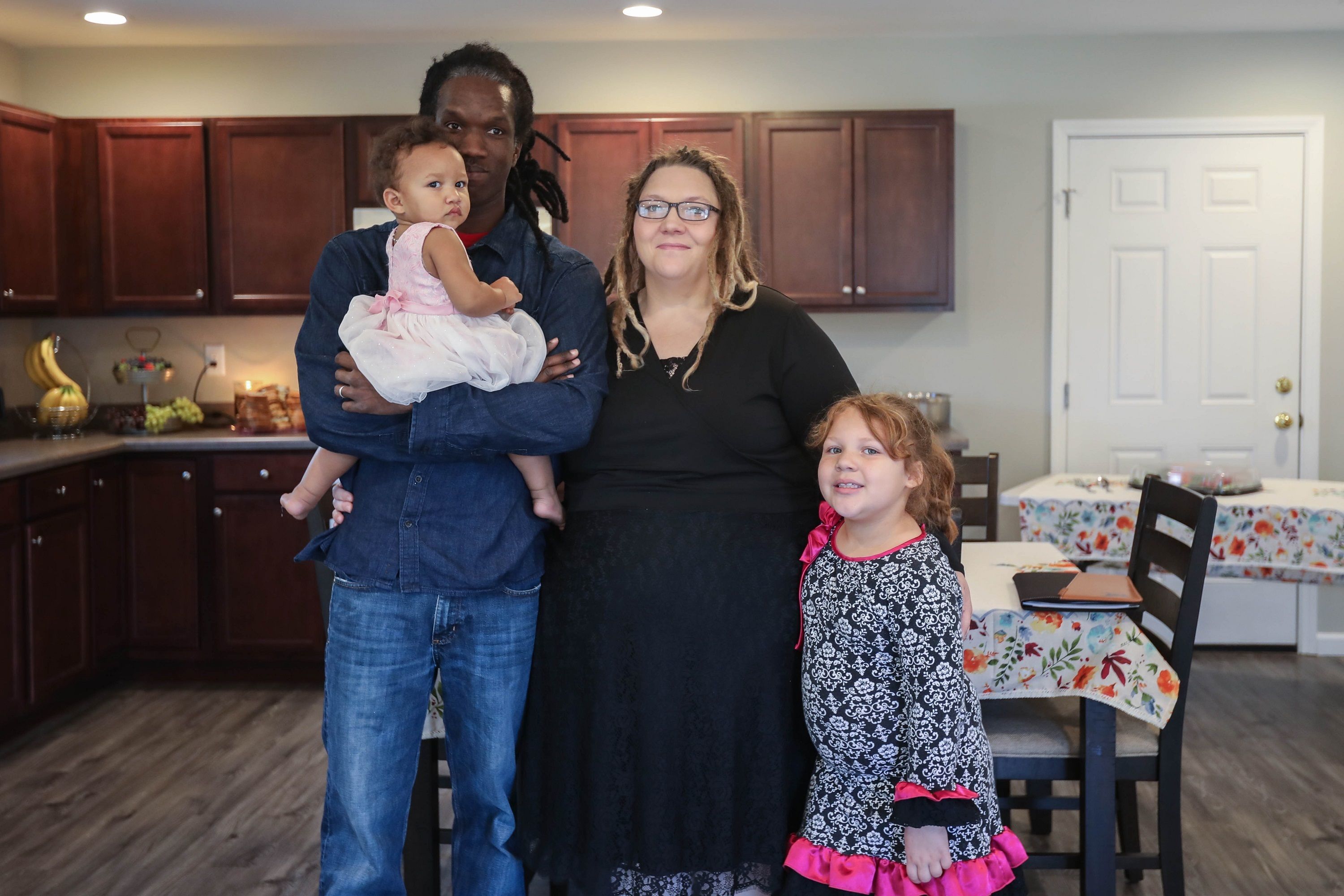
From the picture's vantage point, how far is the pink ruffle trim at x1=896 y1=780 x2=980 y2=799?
5.71ft

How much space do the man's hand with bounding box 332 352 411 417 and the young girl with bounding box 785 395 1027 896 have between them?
0.68m

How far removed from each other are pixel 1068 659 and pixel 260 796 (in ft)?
7.39

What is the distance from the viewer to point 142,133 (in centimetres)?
454

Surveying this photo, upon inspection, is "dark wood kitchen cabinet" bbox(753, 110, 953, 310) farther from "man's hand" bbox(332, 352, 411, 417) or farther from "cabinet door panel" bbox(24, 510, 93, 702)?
"man's hand" bbox(332, 352, 411, 417)

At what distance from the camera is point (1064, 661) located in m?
2.22

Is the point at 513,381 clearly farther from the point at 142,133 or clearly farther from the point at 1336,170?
the point at 1336,170

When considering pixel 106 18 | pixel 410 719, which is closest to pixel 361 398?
pixel 410 719

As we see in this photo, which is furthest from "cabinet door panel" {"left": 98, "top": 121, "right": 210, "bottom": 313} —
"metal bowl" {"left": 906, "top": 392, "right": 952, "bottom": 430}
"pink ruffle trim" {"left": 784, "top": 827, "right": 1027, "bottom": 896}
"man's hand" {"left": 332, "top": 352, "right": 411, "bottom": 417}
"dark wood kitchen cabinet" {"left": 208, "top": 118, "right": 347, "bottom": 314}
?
"pink ruffle trim" {"left": 784, "top": 827, "right": 1027, "bottom": 896}

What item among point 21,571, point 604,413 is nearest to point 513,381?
point 604,413

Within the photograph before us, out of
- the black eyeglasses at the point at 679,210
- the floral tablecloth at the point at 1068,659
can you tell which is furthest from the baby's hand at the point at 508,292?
the floral tablecloth at the point at 1068,659

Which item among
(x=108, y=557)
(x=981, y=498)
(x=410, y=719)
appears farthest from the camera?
(x=108, y=557)

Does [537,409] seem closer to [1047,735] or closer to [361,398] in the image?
[361,398]

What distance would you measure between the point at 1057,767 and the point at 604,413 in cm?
115

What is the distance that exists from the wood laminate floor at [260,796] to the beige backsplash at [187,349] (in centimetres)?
132
